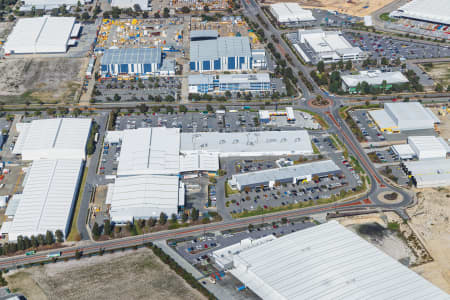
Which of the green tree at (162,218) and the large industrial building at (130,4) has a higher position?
the large industrial building at (130,4)

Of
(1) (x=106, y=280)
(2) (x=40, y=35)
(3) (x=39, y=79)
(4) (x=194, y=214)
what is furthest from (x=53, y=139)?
(2) (x=40, y=35)

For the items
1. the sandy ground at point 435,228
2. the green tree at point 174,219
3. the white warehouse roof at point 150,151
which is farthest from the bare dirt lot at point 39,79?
the sandy ground at point 435,228

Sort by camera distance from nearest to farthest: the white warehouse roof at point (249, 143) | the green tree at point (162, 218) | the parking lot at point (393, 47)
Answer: the green tree at point (162, 218)
the white warehouse roof at point (249, 143)
the parking lot at point (393, 47)

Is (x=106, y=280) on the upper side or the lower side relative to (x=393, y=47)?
lower

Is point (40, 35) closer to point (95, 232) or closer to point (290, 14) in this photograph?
point (290, 14)

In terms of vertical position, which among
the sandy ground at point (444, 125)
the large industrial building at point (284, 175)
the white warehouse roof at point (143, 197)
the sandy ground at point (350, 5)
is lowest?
the white warehouse roof at point (143, 197)

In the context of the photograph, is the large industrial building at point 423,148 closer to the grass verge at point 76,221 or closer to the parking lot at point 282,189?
the parking lot at point 282,189

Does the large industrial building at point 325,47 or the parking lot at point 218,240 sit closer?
the parking lot at point 218,240

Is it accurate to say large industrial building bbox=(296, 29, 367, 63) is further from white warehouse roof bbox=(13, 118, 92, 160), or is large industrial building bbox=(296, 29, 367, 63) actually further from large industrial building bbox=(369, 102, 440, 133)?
white warehouse roof bbox=(13, 118, 92, 160)

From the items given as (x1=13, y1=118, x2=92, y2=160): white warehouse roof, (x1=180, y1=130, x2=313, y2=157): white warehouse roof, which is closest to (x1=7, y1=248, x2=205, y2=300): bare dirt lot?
(x1=13, y1=118, x2=92, y2=160): white warehouse roof
